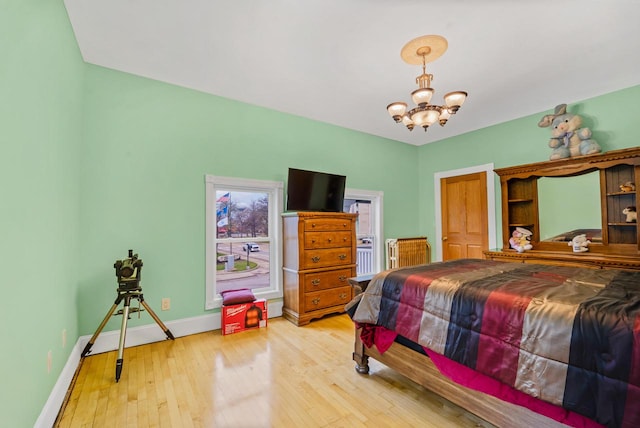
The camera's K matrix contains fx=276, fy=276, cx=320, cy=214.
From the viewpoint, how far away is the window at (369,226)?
4770 millimetres

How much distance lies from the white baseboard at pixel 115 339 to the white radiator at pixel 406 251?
215 cm

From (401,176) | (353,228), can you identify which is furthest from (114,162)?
(401,176)

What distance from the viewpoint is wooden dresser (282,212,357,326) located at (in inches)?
131

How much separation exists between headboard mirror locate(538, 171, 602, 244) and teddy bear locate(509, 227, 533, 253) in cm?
19

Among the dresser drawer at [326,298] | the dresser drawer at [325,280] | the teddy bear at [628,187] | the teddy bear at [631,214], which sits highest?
the teddy bear at [628,187]

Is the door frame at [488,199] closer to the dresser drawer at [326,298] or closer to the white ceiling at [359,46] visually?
the white ceiling at [359,46]

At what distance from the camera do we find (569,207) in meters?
3.57

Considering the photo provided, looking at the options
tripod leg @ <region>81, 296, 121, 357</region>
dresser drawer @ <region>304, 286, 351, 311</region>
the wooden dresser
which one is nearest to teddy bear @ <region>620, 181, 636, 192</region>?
the wooden dresser

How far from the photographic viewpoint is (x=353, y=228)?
149 inches

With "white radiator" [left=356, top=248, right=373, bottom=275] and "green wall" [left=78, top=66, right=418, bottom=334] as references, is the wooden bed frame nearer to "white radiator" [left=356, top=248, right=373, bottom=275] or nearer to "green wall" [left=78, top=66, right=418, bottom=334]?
"green wall" [left=78, top=66, right=418, bottom=334]

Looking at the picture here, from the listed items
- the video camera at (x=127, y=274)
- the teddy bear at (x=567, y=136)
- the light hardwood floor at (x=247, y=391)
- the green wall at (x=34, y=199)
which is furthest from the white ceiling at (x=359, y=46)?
the light hardwood floor at (x=247, y=391)

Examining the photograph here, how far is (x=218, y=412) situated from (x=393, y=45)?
308 cm

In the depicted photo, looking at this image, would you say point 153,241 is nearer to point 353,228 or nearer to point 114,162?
point 114,162

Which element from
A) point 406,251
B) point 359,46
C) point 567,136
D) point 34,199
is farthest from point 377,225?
point 34,199
